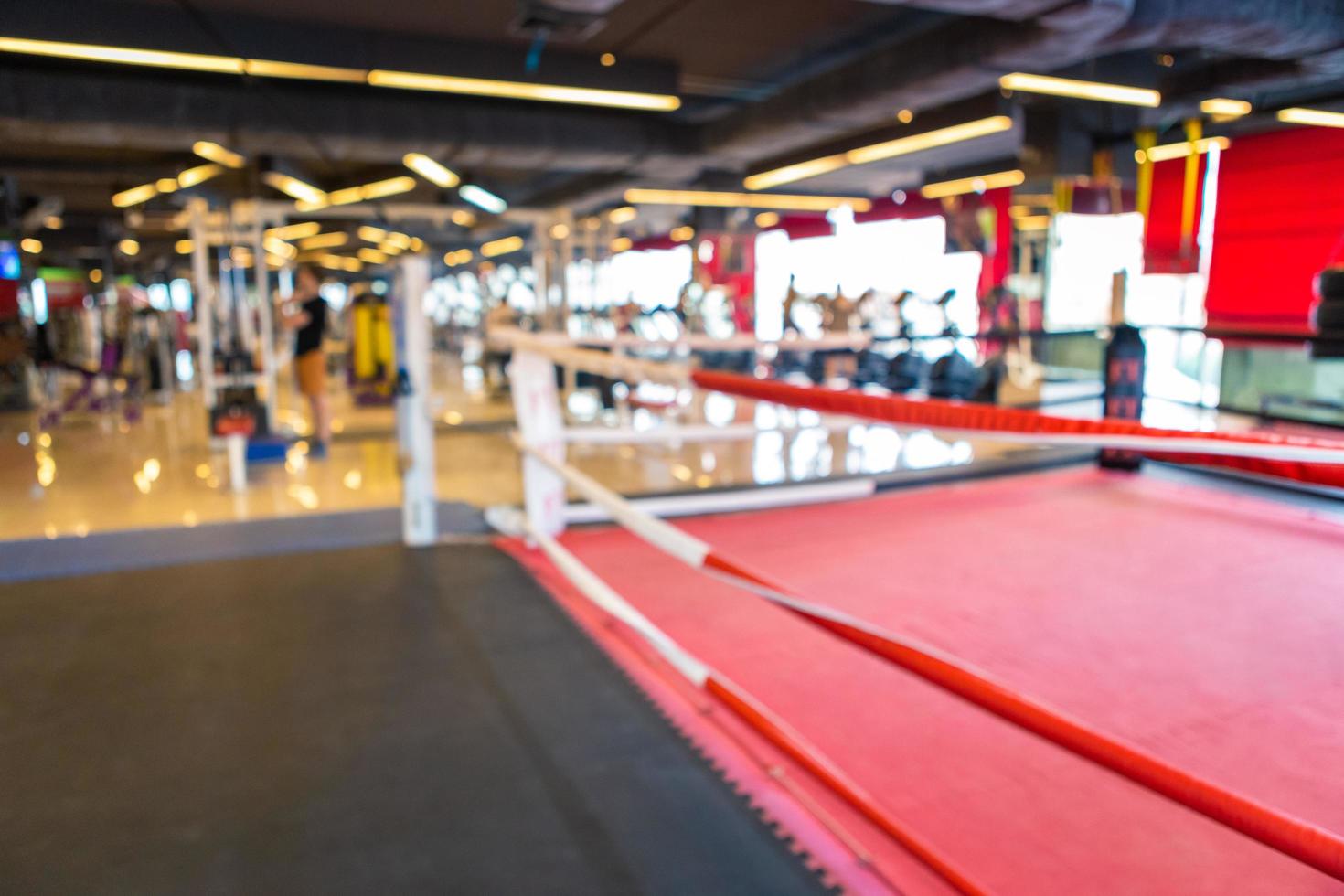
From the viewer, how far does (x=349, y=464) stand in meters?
5.96

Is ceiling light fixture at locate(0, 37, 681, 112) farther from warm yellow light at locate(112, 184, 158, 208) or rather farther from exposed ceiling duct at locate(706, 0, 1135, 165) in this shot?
warm yellow light at locate(112, 184, 158, 208)

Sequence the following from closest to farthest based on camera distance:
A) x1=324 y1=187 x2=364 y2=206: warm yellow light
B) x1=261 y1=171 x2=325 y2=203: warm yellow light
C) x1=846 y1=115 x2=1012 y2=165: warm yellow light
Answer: x1=846 y1=115 x2=1012 y2=165: warm yellow light < x1=261 y1=171 x2=325 y2=203: warm yellow light < x1=324 y1=187 x2=364 y2=206: warm yellow light

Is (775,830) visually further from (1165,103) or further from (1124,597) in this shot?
(1165,103)

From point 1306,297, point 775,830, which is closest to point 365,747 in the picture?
point 775,830

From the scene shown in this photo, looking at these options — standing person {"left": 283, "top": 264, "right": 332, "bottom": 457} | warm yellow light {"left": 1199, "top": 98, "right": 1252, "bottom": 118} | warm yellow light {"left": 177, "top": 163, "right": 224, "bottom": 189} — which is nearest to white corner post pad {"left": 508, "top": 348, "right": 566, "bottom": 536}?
standing person {"left": 283, "top": 264, "right": 332, "bottom": 457}

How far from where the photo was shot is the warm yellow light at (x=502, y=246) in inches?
758

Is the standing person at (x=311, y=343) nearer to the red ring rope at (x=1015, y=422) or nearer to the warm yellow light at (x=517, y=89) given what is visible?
the warm yellow light at (x=517, y=89)

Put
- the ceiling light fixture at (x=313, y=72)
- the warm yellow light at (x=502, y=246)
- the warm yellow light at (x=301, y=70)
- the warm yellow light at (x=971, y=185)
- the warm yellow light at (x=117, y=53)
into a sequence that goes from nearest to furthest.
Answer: the warm yellow light at (x=117, y=53) → the ceiling light fixture at (x=313, y=72) → the warm yellow light at (x=301, y=70) → the warm yellow light at (x=971, y=185) → the warm yellow light at (x=502, y=246)

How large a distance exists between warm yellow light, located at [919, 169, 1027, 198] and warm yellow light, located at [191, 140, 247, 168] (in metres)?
9.17

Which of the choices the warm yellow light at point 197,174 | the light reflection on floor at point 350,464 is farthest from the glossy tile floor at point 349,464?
the warm yellow light at point 197,174

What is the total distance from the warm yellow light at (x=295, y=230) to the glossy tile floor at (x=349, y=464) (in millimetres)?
7436

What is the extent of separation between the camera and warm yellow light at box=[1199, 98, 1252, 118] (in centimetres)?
715

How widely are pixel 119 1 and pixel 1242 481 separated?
293 inches

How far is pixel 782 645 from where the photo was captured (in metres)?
2.67
